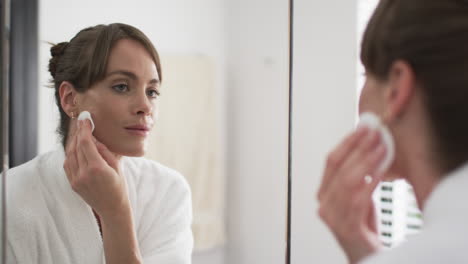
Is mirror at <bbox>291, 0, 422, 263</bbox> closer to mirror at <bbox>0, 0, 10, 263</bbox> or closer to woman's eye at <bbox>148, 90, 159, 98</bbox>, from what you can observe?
woman's eye at <bbox>148, 90, 159, 98</bbox>

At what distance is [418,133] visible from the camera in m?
0.44

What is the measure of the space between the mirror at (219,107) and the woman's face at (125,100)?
24mm

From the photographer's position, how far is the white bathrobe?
0.65 metres

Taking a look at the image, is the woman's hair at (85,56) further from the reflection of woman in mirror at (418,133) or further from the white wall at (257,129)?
the reflection of woman in mirror at (418,133)

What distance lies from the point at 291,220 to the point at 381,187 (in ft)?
0.56

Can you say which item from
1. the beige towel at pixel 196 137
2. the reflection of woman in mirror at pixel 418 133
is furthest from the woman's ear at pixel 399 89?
the beige towel at pixel 196 137

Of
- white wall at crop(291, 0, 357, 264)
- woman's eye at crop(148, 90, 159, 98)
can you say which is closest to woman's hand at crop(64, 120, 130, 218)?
woman's eye at crop(148, 90, 159, 98)

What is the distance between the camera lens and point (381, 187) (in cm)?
68

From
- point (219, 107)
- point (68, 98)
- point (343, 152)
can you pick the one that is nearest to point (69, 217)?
point (68, 98)

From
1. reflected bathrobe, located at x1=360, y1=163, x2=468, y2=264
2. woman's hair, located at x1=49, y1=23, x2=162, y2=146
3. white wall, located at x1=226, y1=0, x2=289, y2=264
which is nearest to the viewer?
reflected bathrobe, located at x1=360, y1=163, x2=468, y2=264

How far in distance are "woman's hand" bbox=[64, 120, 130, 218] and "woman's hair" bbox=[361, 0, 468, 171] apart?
432 mm

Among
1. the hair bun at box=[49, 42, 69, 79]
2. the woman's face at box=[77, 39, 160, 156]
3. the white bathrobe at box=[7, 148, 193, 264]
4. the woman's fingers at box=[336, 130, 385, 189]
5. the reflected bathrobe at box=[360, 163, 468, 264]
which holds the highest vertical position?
the hair bun at box=[49, 42, 69, 79]

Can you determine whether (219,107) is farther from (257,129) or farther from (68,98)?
(68,98)

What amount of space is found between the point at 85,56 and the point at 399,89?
44 centimetres
